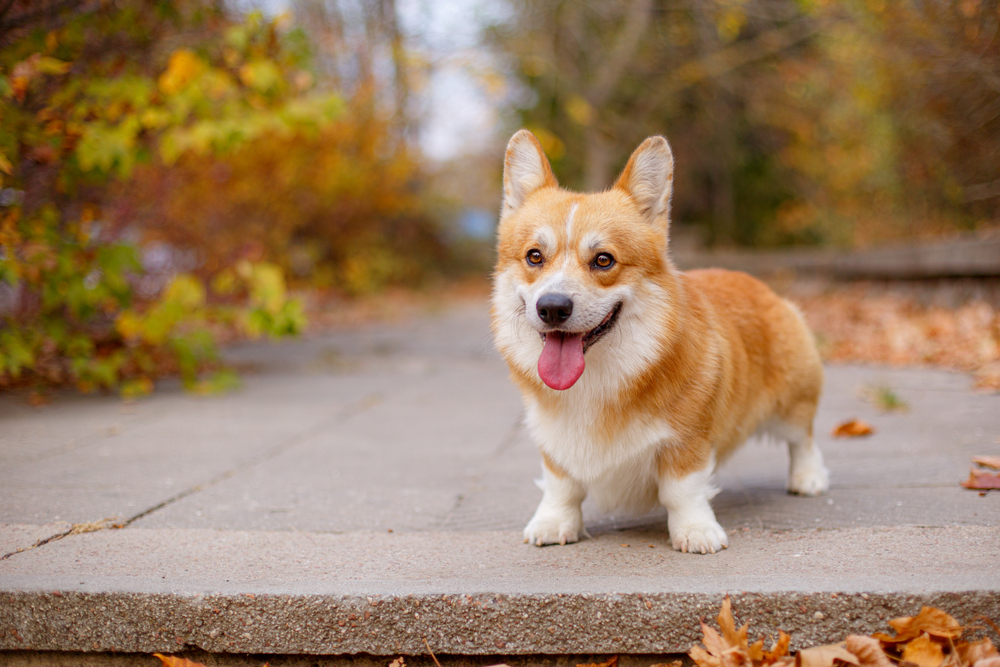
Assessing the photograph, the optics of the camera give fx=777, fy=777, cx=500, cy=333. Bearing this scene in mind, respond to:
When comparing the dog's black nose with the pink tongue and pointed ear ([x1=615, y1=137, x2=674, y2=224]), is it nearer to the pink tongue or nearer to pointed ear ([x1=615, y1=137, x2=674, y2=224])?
the pink tongue

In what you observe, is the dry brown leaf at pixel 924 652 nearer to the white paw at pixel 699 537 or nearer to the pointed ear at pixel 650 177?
the white paw at pixel 699 537

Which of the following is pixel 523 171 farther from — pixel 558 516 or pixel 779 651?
pixel 779 651

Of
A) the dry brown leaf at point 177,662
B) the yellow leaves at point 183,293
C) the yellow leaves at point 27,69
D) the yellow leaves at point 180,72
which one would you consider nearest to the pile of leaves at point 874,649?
the dry brown leaf at point 177,662

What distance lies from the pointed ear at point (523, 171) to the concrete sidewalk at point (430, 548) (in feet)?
1.90

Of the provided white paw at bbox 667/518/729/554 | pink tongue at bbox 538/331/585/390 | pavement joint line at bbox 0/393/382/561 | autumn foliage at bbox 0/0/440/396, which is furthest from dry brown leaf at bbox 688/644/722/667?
autumn foliage at bbox 0/0/440/396

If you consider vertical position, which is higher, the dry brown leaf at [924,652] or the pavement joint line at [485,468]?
the dry brown leaf at [924,652]

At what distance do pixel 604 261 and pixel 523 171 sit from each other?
2.00ft

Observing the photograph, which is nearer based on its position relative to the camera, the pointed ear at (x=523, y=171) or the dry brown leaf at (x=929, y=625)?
the dry brown leaf at (x=929, y=625)

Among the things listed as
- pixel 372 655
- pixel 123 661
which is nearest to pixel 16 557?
pixel 123 661

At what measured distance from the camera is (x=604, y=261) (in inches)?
102

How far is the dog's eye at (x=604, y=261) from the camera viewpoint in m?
2.58

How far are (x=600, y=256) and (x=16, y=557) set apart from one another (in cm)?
209

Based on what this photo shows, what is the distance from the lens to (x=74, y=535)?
105 inches

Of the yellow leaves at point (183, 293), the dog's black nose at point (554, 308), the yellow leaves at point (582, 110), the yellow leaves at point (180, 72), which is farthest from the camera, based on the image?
the yellow leaves at point (582, 110)
